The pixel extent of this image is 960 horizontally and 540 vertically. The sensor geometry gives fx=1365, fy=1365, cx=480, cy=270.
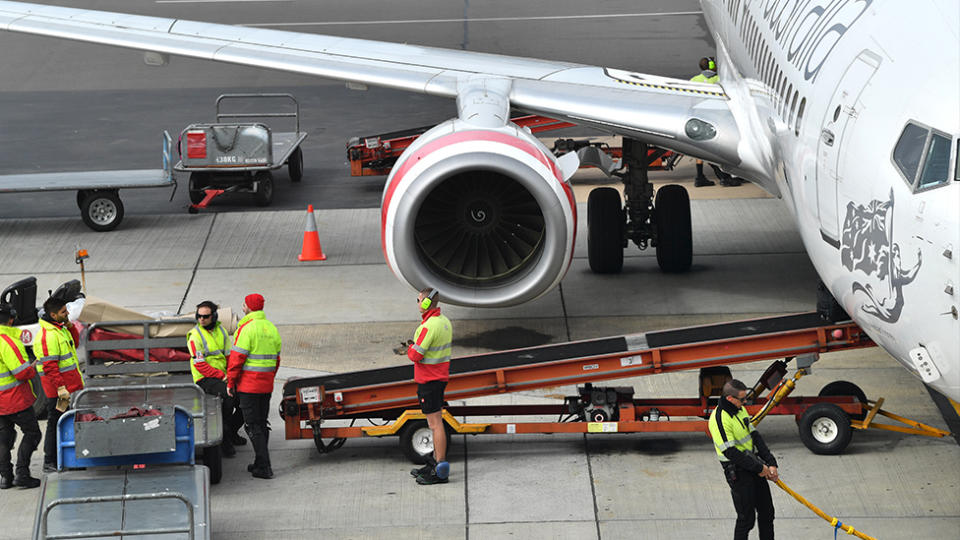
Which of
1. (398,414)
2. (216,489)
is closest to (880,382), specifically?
(398,414)

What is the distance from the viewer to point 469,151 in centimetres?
1313

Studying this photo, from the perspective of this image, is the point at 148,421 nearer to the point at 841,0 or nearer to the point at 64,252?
the point at 841,0

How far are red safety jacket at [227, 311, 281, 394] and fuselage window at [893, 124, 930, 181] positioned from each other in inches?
198

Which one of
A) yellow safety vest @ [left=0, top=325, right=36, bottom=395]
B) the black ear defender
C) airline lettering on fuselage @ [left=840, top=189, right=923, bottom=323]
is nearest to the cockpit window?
airline lettering on fuselage @ [left=840, top=189, right=923, bottom=323]

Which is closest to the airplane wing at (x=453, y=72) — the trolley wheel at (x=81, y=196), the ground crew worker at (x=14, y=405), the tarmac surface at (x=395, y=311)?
the tarmac surface at (x=395, y=311)

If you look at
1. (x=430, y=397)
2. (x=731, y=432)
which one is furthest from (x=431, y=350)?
(x=731, y=432)

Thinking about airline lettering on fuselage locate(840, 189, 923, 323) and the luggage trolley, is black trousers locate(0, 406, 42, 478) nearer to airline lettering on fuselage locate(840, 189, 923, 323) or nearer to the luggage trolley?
airline lettering on fuselage locate(840, 189, 923, 323)

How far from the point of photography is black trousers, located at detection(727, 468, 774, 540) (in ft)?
30.1

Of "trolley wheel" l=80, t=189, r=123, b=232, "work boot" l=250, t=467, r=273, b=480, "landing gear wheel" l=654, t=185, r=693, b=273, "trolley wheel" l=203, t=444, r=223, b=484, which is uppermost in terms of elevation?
"trolley wheel" l=80, t=189, r=123, b=232

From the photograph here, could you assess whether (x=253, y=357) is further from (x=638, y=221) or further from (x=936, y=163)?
(x=638, y=221)

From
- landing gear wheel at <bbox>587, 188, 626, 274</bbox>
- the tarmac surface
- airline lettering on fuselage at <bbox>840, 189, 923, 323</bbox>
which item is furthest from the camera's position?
landing gear wheel at <bbox>587, 188, 626, 274</bbox>

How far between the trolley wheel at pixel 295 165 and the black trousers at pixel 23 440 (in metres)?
10.7

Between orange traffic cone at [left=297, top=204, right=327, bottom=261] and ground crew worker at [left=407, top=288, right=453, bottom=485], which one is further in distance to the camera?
orange traffic cone at [left=297, top=204, right=327, bottom=261]

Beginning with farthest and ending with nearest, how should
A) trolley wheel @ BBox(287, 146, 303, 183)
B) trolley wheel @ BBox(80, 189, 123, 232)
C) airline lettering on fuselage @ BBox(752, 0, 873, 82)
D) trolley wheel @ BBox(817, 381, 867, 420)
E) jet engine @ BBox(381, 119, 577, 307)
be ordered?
trolley wheel @ BBox(287, 146, 303, 183), trolley wheel @ BBox(80, 189, 123, 232), jet engine @ BBox(381, 119, 577, 307), trolley wheel @ BBox(817, 381, 867, 420), airline lettering on fuselage @ BBox(752, 0, 873, 82)
